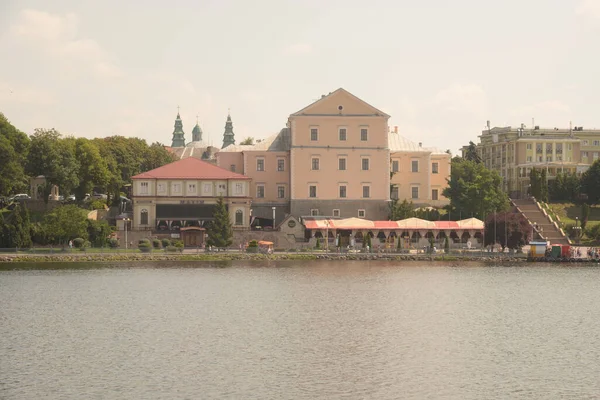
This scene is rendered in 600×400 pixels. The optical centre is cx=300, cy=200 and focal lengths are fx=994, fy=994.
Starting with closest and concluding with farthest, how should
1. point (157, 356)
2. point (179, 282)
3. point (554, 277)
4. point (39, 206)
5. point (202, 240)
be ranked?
point (157, 356) → point (179, 282) → point (554, 277) → point (202, 240) → point (39, 206)

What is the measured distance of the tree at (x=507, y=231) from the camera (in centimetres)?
8319

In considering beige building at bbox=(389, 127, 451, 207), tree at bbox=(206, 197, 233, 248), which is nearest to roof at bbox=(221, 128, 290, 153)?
beige building at bbox=(389, 127, 451, 207)

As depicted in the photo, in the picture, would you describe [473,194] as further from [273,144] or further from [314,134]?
[273,144]

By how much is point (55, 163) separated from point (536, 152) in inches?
2764

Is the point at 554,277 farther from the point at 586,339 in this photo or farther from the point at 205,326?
the point at 205,326

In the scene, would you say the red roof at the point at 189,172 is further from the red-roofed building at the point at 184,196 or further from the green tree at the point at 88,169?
the green tree at the point at 88,169

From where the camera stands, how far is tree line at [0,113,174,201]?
292ft

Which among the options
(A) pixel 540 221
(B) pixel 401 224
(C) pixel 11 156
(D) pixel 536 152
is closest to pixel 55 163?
(C) pixel 11 156

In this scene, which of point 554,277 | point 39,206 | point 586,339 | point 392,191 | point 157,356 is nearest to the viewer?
point 157,356

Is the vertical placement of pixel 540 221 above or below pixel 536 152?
below

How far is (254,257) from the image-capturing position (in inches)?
3157

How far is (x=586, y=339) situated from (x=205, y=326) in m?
15.7

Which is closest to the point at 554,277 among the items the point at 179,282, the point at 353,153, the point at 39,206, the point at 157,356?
the point at 179,282

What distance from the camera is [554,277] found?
2670 inches
